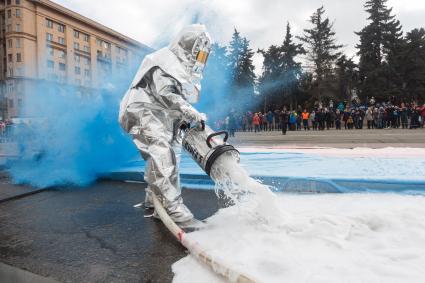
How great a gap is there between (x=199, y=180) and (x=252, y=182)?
1.95 metres

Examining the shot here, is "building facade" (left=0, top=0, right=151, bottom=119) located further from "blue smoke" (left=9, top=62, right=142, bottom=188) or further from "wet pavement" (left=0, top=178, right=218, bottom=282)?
"wet pavement" (left=0, top=178, right=218, bottom=282)

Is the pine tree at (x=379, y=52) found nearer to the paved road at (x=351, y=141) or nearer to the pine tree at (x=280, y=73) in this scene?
the pine tree at (x=280, y=73)

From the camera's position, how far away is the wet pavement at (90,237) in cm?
215

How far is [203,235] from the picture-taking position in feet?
8.39

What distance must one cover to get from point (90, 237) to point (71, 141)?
8.56 feet

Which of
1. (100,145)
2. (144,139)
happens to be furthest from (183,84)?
(100,145)

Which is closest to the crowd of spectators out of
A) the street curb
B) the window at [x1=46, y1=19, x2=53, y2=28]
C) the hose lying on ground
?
the window at [x1=46, y1=19, x2=53, y2=28]

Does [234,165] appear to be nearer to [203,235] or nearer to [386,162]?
[203,235]

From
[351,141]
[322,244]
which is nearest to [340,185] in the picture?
[322,244]

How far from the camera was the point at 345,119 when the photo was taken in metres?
20.0

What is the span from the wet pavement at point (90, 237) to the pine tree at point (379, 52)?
1439 inches

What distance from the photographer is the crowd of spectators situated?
17.3m

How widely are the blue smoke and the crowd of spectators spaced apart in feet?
36.4

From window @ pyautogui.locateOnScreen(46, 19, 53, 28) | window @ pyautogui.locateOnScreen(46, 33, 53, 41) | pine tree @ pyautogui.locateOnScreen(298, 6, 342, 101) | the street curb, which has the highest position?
pine tree @ pyautogui.locateOnScreen(298, 6, 342, 101)
